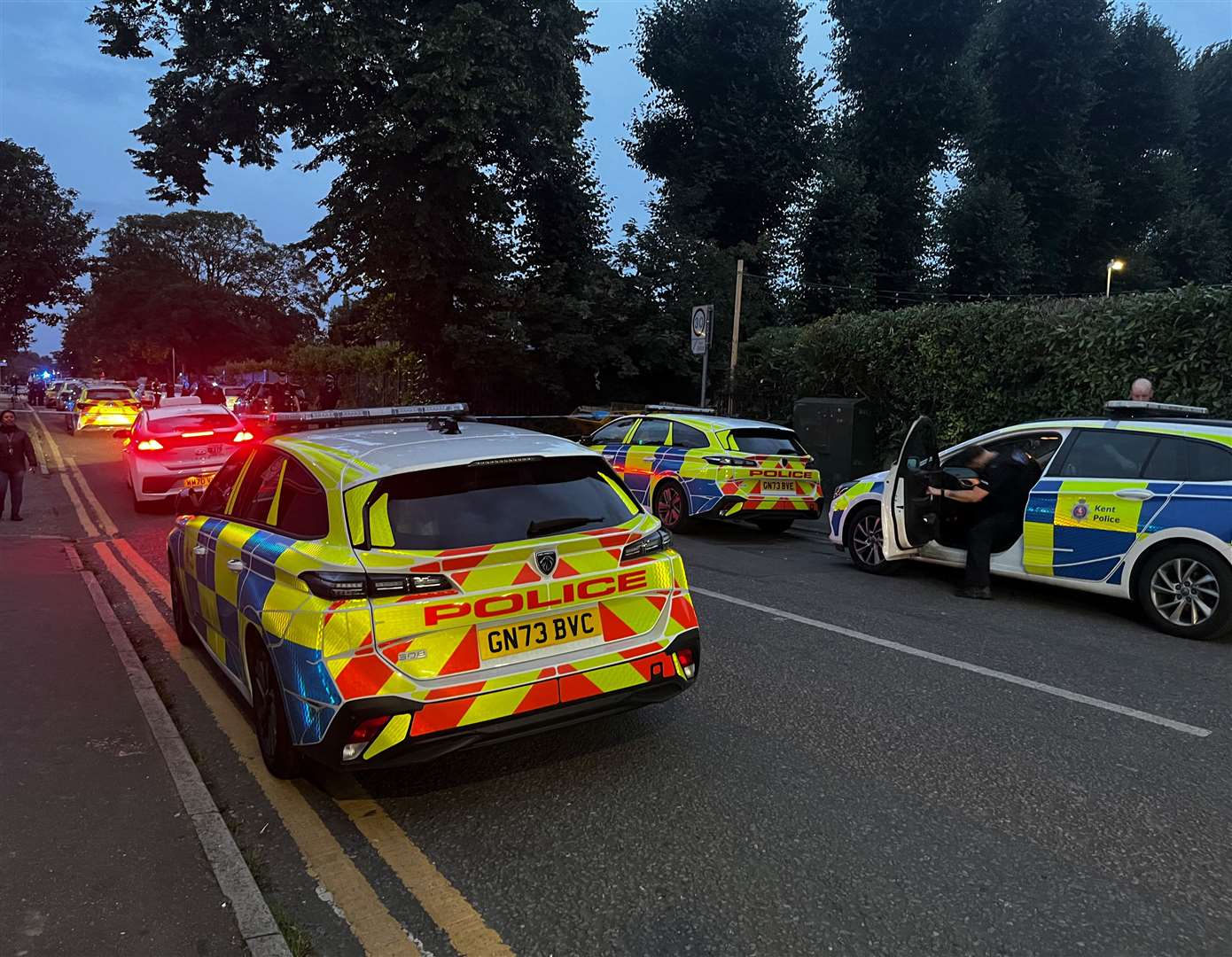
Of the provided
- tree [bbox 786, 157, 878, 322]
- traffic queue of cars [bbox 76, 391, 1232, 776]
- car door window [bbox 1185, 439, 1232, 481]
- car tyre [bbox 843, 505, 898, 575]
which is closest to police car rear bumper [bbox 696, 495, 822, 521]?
car tyre [bbox 843, 505, 898, 575]

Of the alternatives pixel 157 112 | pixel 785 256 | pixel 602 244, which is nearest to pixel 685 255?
pixel 602 244

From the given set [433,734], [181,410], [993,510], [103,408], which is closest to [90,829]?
[433,734]

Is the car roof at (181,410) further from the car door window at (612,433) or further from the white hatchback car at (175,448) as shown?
the car door window at (612,433)

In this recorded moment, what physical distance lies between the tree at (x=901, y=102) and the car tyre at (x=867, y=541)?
798 inches

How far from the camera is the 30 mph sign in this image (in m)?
14.2

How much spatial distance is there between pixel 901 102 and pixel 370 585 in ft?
93.3

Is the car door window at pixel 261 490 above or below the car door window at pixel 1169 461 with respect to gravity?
below

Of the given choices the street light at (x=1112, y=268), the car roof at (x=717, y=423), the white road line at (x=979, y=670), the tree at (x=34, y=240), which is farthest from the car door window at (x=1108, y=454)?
the tree at (x=34, y=240)

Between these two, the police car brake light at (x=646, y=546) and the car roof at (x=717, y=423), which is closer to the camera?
the police car brake light at (x=646, y=546)

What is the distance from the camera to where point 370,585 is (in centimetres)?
337

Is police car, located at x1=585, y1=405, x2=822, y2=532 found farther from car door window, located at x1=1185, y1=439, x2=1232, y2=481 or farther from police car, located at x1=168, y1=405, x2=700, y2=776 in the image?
Answer: police car, located at x1=168, y1=405, x2=700, y2=776

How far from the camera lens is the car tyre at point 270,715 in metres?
3.73

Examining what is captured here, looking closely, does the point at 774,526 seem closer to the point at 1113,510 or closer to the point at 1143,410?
the point at 1143,410

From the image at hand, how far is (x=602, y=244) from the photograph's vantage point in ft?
80.4
